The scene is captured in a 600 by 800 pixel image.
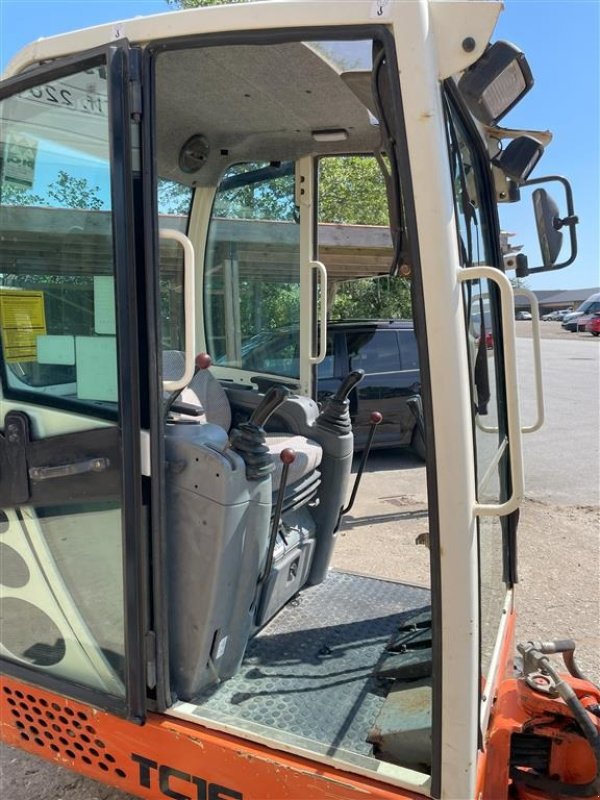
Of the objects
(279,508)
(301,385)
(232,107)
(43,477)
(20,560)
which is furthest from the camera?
(301,385)

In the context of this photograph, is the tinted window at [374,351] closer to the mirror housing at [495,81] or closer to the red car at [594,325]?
the mirror housing at [495,81]

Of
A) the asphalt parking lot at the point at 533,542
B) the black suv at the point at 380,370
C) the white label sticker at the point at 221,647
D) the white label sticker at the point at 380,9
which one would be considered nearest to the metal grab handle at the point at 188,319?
the white label sticker at the point at 380,9

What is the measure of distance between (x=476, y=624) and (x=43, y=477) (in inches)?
51.4

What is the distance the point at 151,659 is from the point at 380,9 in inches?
71.2

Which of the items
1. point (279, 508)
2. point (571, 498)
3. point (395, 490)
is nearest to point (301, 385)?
point (279, 508)

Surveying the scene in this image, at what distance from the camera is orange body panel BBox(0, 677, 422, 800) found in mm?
1651

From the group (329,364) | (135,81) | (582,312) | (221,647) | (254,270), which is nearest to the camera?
(135,81)

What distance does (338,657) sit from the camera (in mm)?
2408

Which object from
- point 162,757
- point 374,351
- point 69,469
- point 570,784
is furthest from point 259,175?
point 374,351

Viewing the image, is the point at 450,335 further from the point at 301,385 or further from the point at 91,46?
the point at 301,385

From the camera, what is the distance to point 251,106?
111 inches

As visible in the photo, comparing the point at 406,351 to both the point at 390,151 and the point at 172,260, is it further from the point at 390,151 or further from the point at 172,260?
the point at 390,151

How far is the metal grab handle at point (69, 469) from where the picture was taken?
1.80 m

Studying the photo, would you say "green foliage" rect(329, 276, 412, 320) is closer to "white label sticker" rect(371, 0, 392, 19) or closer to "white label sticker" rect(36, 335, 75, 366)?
"white label sticker" rect(36, 335, 75, 366)
